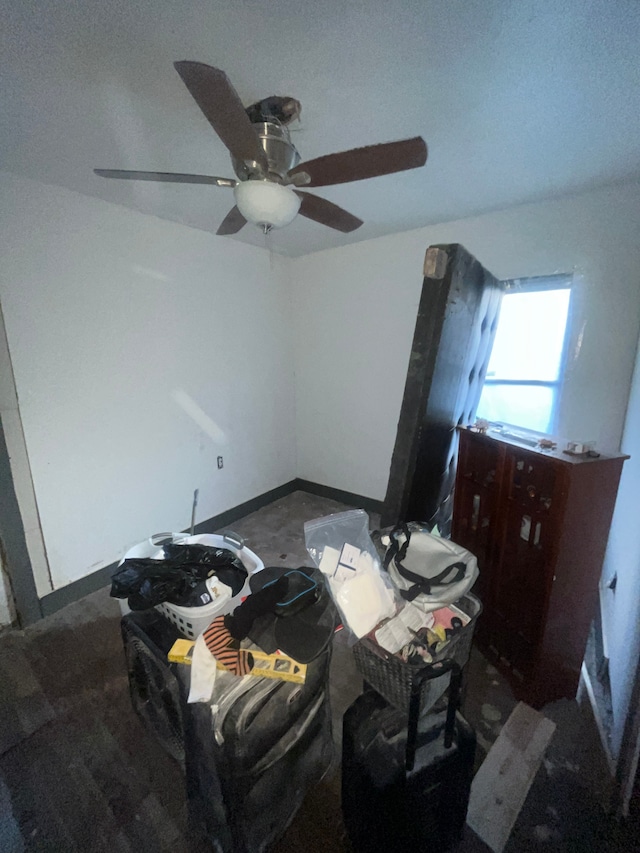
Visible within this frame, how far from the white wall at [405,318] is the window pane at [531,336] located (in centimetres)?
10

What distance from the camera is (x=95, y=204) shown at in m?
1.90

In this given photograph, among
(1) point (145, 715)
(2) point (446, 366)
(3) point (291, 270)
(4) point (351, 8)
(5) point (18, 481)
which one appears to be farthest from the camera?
(3) point (291, 270)

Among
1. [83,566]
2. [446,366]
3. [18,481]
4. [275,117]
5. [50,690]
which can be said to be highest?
[275,117]

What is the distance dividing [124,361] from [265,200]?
57.1 inches

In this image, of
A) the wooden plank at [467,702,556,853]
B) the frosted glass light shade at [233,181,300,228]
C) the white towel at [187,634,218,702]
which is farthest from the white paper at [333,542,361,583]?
the frosted glass light shade at [233,181,300,228]

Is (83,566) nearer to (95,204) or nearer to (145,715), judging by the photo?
(145,715)

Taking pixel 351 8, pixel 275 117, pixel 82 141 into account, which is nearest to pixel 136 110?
pixel 82 141

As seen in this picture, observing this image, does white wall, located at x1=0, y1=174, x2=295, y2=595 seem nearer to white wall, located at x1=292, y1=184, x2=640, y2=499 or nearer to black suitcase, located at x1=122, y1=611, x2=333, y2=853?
white wall, located at x1=292, y1=184, x2=640, y2=499

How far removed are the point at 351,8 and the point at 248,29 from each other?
29cm

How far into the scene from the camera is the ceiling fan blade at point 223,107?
824 mm

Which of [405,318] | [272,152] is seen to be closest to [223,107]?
[272,152]

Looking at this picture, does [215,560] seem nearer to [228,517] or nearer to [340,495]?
[228,517]

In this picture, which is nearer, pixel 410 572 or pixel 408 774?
pixel 408 774

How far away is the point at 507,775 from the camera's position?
3.85 feet
